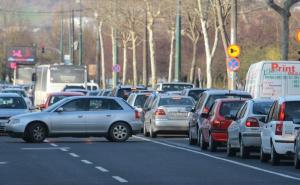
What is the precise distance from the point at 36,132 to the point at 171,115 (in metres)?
5.61

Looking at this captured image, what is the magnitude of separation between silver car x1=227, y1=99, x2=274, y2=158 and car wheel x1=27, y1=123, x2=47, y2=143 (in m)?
8.11

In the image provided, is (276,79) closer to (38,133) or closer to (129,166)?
(38,133)

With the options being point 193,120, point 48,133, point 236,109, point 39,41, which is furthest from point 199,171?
point 39,41

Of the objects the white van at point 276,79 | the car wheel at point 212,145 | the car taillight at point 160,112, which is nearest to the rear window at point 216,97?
the car wheel at point 212,145

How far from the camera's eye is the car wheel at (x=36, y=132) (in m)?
33.2

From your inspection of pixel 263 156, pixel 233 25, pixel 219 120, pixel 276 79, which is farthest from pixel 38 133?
pixel 233 25

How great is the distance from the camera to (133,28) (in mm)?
87938

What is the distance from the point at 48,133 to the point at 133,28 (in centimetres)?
5491

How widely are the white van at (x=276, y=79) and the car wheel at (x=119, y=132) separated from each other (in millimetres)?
4634

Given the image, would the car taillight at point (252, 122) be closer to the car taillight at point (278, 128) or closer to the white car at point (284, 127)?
→ the white car at point (284, 127)

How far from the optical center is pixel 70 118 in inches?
1319

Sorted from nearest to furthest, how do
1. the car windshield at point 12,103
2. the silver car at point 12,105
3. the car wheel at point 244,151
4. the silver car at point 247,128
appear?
the silver car at point 247,128 → the car wheel at point 244,151 → the silver car at point 12,105 → the car windshield at point 12,103

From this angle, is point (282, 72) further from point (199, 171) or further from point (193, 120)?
point (199, 171)

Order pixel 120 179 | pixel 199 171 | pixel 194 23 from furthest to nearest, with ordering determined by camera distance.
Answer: pixel 194 23, pixel 199 171, pixel 120 179
